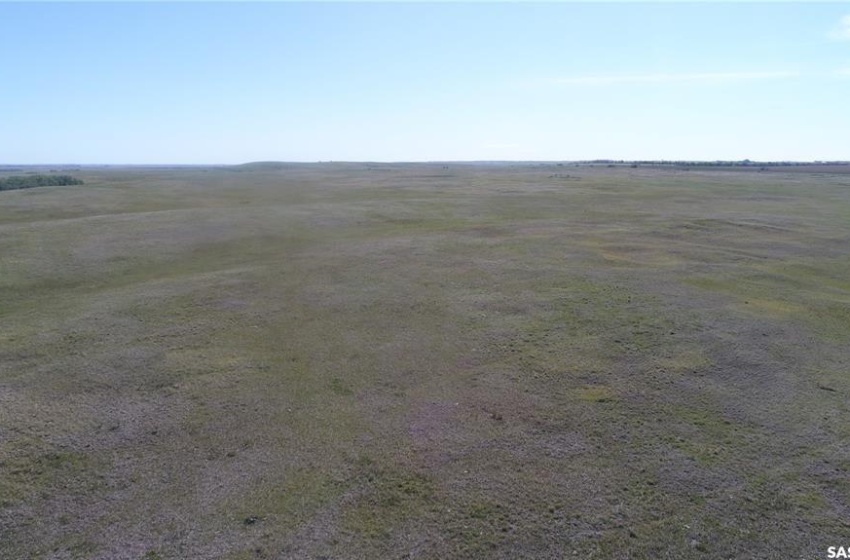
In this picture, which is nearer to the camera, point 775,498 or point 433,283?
point 775,498

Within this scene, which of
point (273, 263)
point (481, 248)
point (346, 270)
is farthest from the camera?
point (481, 248)

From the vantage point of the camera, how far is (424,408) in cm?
1420

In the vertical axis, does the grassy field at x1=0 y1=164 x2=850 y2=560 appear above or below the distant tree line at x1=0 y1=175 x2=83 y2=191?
below

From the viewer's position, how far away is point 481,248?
116ft

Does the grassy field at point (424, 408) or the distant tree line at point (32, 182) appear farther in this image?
the distant tree line at point (32, 182)

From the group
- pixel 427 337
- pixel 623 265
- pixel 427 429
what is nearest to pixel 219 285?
pixel 427 337

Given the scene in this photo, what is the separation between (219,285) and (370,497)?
59.6 ft

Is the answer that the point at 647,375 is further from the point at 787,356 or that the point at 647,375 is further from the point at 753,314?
the point at 753,314

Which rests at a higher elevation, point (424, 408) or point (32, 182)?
point (32, 182)

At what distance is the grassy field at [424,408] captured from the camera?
32.5ft

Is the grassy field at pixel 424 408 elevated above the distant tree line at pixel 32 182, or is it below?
below

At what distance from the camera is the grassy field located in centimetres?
990

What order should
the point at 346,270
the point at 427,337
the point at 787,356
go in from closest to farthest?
the point at 787,356 < the point at 427,337 < the point at 346,270

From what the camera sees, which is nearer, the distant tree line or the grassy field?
the grassy field
